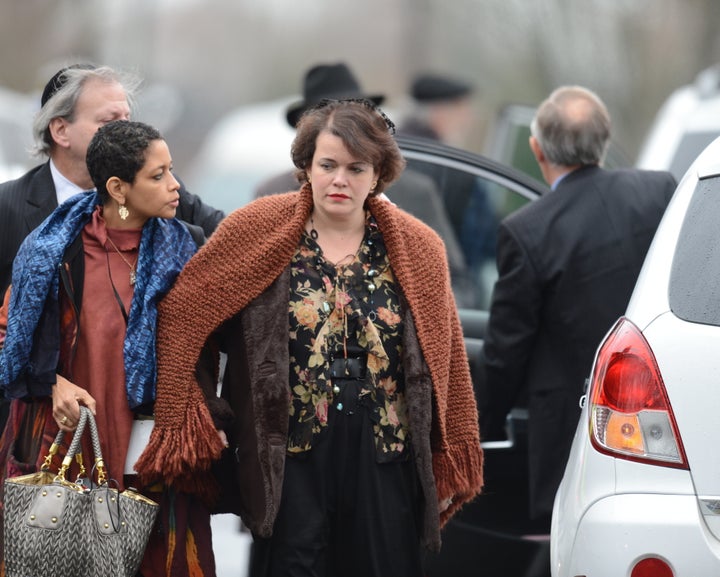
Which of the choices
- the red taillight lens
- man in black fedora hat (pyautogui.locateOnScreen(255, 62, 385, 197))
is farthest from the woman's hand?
man in black fedora hat (pyautogui.locateOnScreen(255, 62, 385, 197))

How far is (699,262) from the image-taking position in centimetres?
393

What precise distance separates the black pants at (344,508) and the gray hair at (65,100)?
4.14 ft

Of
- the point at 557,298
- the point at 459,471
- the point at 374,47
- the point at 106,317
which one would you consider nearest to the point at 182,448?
the point at 106,317

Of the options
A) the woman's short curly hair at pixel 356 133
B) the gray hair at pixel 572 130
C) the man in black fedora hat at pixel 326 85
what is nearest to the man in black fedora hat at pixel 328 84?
the man in black fedora hat at pixel 326 85

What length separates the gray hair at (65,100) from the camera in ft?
15.0

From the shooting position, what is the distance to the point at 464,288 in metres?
6.06

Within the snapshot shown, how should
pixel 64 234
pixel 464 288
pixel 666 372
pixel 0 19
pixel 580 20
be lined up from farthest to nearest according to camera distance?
pixel 0 19
pixel 580 20
pixel 464 288
pixel 64 234
pixel 666 372

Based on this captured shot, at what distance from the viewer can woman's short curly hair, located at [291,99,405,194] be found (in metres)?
4.19

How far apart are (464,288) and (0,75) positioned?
27020 mm

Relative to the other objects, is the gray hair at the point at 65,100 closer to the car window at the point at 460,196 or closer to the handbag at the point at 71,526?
the handbag at the point at 71,526

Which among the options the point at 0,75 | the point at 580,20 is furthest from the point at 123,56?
the point at 580,20

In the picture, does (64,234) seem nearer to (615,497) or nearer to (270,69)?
(615,497)

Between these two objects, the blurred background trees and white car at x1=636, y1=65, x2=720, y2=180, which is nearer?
white car at x1=636, y1=65, x2=720, y2=180

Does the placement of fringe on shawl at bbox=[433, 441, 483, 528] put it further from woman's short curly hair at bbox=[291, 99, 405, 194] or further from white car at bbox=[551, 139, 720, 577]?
woman's short curly hair at bbox=[291, 99, 405, 194]
